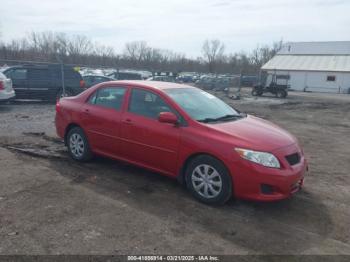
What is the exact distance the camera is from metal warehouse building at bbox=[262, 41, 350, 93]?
41.5 metres

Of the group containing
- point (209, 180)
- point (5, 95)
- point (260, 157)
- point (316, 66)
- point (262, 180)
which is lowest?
point (209, 180)

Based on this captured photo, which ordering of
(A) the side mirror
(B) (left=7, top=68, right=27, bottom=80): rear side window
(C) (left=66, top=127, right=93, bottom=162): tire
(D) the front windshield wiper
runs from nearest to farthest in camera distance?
→ (A) the side mirror < (D) the front windshield wiper < (C) (left=66, top=127, right=93, bottom=162): tire < (B) (left=7, top=68, right=27, bottom=80): rear side window

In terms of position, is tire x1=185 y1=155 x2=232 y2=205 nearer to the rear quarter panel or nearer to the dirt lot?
the dirt lot

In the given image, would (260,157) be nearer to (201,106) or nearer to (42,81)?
(201,106)

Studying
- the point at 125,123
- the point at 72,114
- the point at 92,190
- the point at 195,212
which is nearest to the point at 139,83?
the point at 125,123

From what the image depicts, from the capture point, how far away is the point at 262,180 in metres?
3.92

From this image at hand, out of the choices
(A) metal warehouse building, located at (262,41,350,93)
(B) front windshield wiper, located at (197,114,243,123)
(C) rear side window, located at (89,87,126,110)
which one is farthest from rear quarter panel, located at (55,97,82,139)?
(A) metal warehouse building, located at (262,41,350,93)

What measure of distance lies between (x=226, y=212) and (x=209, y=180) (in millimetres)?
461

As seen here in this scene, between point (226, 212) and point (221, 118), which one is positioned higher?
point (221, 118)

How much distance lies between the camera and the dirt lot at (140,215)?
3.32m

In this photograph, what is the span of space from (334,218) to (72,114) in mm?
4526

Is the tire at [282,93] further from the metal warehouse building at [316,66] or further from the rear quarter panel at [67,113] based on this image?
the rear quarter panel at [67,113]

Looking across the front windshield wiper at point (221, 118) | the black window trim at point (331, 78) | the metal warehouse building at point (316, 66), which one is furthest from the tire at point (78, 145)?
the black window trim at point (331, 78)

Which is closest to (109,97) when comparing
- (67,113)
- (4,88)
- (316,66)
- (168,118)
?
(67,113)
